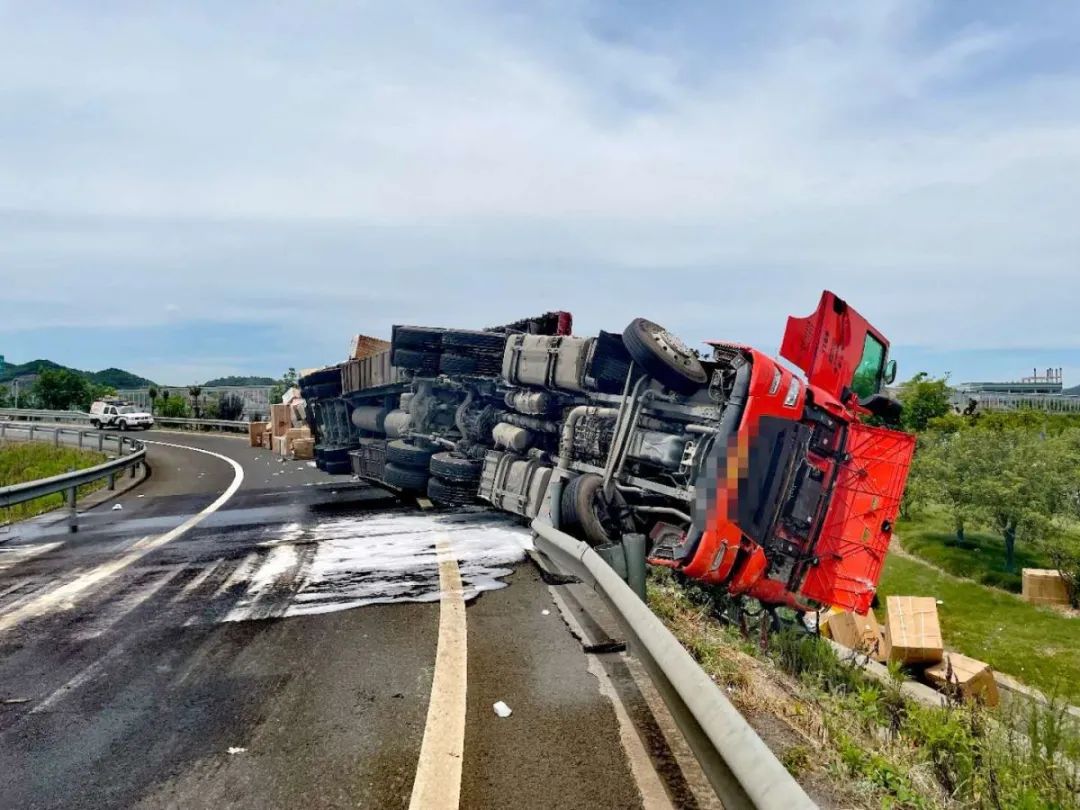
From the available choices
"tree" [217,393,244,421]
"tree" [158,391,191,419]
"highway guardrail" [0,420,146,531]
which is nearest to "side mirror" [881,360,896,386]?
"highway guardrail" [0,420,146,531]

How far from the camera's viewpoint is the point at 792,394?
21.7 ft

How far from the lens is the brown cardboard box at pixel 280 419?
2670 cm

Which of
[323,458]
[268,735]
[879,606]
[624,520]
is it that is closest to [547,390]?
[624,520]

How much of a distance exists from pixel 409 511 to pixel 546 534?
16.4ft

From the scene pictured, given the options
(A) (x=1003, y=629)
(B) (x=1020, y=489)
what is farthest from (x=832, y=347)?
(B) (x=1020, y=489)

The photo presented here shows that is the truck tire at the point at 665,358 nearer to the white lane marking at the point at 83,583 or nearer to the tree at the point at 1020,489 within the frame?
the white lane marking at the point at 83,583

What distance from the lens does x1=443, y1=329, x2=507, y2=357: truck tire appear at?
10226 millimetres

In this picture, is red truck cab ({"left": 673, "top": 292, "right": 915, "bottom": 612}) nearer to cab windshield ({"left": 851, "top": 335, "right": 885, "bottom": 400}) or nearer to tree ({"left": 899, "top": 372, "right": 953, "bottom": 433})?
cab windshield ({"left": 851, "top": 335, "right": 885, "bottom": 400})

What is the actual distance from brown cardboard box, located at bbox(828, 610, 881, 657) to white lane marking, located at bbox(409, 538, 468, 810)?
6675 millimetres

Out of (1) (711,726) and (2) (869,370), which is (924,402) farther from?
(1) (711,726)

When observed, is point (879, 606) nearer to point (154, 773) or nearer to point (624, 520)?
point (624, 520)

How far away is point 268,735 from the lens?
313cm

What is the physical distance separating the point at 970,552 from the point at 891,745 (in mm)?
21638

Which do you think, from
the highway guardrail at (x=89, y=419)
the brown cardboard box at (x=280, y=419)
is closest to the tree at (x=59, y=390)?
the highway guardrail at (x=89, y=419)
